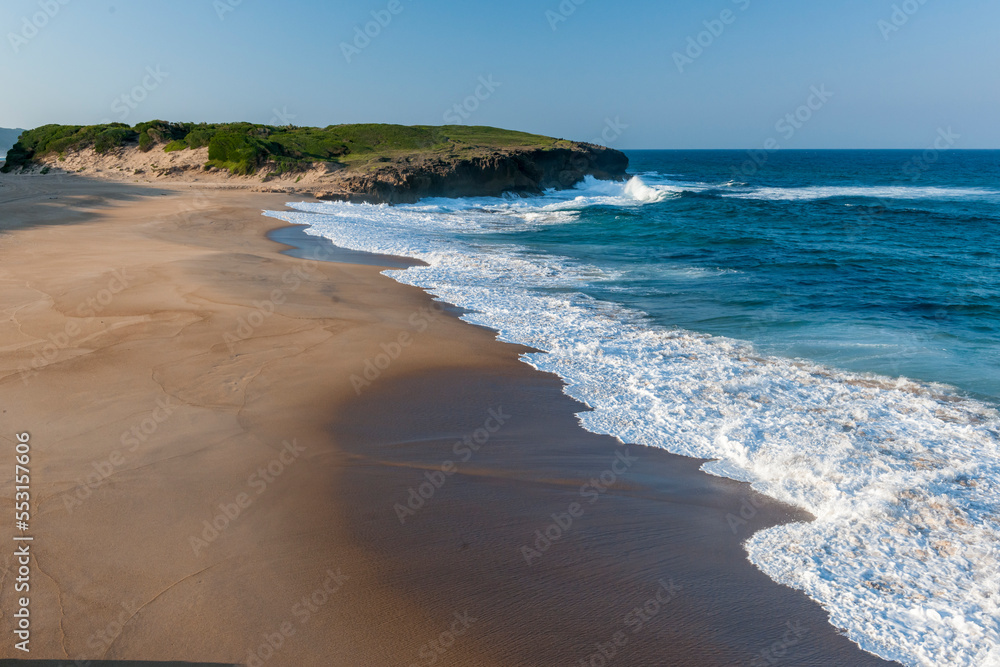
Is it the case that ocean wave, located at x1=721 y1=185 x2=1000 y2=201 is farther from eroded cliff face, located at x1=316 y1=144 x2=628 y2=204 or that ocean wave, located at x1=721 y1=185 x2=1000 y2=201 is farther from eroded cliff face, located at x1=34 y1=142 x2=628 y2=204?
eroded cliff face, located at x1=34 y1=142 x2=628 y2=204

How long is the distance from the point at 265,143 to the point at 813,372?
118 feet

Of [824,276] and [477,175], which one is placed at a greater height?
[477,175]

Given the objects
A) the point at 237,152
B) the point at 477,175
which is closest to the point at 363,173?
the point at 477,175

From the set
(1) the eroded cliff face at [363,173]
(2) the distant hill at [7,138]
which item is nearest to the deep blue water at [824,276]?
(1) the eroded cliff face at [363,173]

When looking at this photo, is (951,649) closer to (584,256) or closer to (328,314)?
(328,314)

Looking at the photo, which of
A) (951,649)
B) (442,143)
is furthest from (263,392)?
(442,143)

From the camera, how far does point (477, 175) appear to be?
3894 cm

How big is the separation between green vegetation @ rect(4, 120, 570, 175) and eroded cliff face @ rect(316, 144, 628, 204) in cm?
187

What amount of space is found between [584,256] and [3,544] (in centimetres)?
1611

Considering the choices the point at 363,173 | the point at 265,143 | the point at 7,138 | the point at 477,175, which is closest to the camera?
the point at 363,173

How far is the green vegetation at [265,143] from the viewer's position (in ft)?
118

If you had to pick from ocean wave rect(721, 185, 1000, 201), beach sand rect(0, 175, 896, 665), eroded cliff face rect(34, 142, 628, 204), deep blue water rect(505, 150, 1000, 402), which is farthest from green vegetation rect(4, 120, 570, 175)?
beach sand rect(0, 175, 896, 665)

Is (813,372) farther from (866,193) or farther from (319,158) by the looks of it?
(866,193)

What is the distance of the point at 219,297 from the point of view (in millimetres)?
10211
